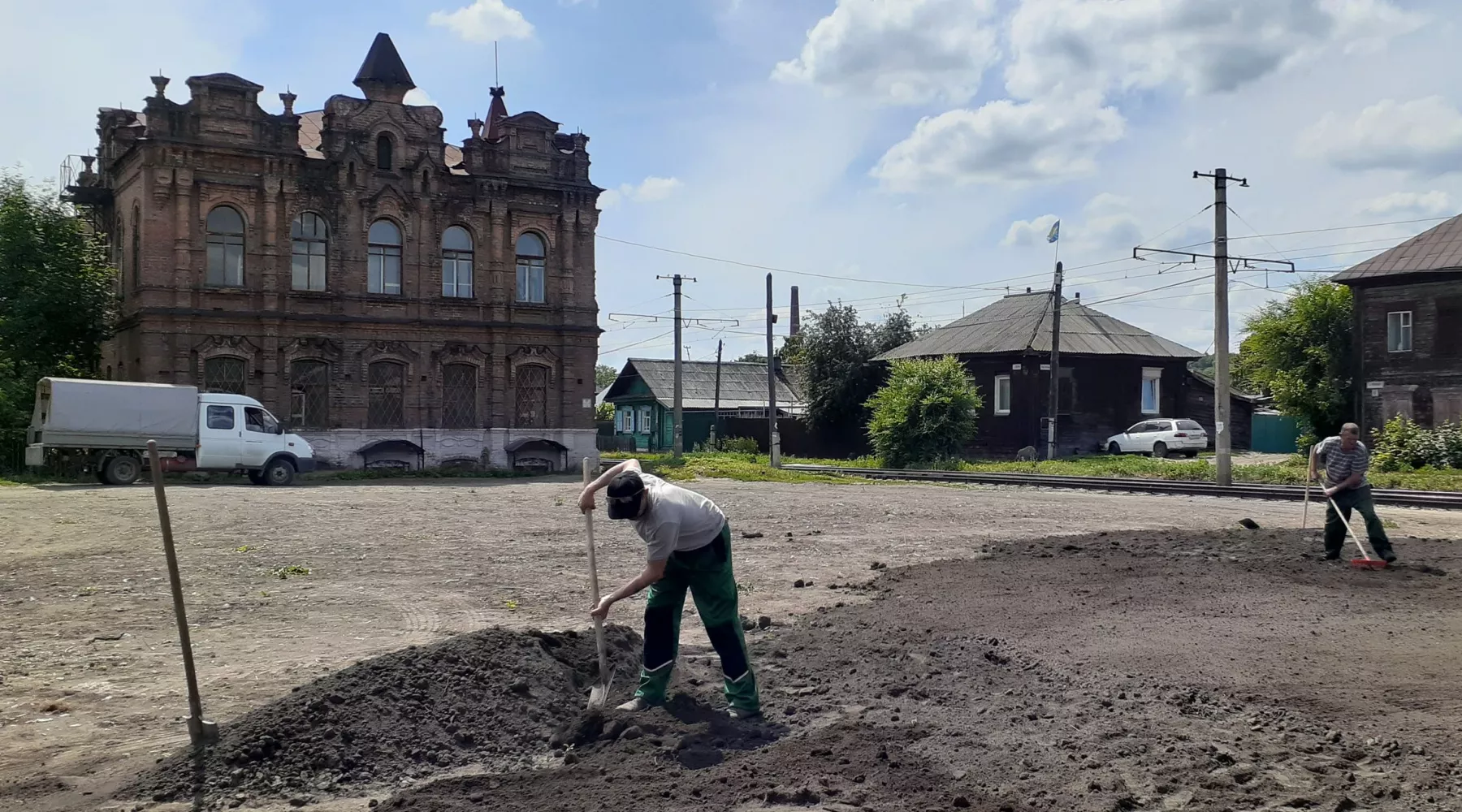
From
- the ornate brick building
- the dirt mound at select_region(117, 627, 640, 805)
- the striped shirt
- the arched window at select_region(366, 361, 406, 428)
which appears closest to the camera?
the dirt mound at select_region(117, 627, 640, 805)

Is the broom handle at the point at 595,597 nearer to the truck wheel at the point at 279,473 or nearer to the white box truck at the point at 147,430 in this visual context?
the white box truck at the point at 147,430

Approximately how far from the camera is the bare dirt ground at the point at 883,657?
5.49 meters

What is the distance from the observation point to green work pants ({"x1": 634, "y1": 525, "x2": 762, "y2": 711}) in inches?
260

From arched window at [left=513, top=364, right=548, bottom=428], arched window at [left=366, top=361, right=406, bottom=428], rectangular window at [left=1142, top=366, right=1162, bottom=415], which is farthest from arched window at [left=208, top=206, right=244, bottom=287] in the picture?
rectangular window at [left=1142, top=366, right=1162, bottom=415]

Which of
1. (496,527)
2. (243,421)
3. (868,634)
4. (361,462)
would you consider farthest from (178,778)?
(361,462)

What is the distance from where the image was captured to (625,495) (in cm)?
619

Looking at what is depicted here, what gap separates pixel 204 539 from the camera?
15.2 m

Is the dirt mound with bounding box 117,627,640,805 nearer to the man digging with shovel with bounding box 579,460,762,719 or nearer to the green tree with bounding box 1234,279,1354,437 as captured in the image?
the man digging with shovel with bounding box 579,460,762,719

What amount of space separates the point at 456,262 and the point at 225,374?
25.9ft

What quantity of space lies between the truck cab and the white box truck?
0.07 ft

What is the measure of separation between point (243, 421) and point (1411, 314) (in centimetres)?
3563

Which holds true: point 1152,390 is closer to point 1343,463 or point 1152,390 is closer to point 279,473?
point 279,473

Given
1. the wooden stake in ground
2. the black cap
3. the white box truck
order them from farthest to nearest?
the white box truck, the black cap, the wooden stake in ground

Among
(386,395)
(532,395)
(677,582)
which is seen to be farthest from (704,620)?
(532,395)
